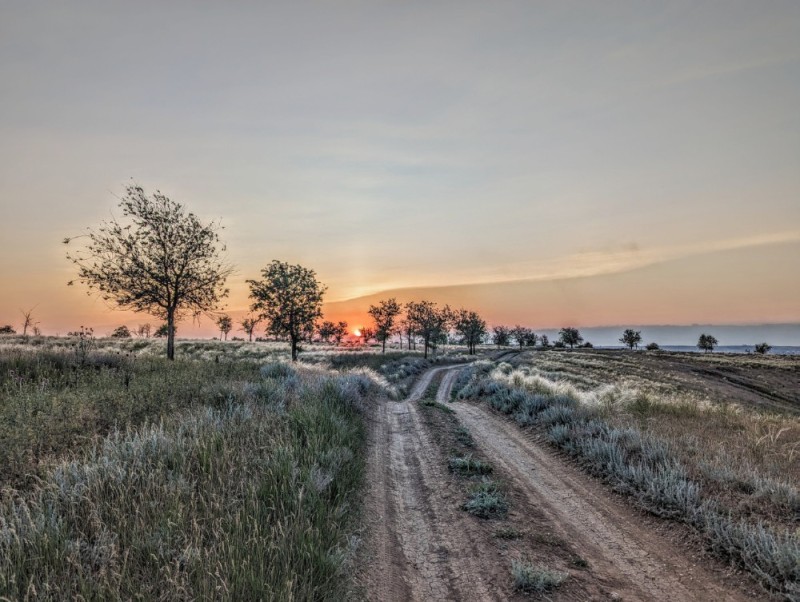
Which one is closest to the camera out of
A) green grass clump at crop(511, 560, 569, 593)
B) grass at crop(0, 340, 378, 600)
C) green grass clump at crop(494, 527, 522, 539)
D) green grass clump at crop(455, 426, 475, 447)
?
grass at crop(0, 340, 378, 600)

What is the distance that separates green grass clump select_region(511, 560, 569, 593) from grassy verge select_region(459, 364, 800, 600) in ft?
8.43

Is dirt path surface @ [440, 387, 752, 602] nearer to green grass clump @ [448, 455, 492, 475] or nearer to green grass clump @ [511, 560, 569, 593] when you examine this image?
green grass clump @ [448, 455, 492, 475]

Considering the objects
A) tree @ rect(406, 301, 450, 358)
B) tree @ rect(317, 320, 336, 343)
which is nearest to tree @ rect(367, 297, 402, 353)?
tree @ rect(406, 301, 450, 358)

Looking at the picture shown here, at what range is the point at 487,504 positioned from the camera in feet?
22.4

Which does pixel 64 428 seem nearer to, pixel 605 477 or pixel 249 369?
pixel 249 369

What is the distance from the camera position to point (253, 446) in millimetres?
7020

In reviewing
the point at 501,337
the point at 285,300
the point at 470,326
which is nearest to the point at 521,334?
the point at 501,337

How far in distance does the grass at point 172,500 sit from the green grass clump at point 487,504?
215 cm

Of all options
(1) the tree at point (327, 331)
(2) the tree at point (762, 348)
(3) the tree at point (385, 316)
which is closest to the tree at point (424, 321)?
(3) the tree at point (385, 316)

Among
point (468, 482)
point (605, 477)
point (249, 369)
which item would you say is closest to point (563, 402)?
point (605, 477)

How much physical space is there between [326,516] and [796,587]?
19.2 feet

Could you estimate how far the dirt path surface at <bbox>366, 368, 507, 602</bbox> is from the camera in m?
4.81

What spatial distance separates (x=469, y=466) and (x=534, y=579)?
165 inches

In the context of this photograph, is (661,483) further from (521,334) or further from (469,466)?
(521,334)
